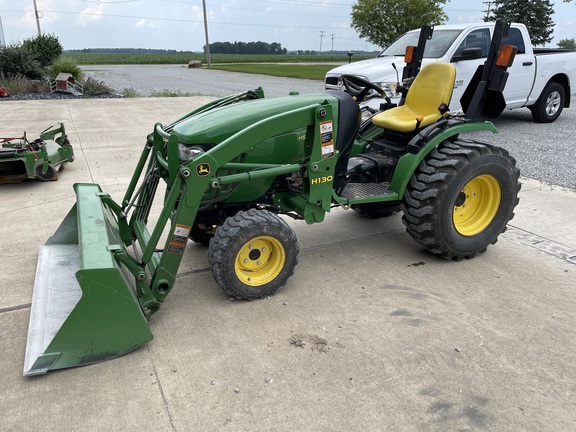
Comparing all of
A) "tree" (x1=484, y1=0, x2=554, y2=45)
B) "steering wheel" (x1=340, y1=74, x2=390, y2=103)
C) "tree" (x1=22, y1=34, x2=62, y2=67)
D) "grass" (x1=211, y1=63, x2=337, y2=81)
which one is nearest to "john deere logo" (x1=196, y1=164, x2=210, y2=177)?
"steering wheel" (x1=340, y1=74, x2=390, y2=103)

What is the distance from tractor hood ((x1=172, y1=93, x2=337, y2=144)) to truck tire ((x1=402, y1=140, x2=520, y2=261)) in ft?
3.10

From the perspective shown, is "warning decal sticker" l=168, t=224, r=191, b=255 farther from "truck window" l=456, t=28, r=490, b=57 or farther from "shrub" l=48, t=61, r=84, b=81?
"shrub" l=48, t=61, r=84, b=81

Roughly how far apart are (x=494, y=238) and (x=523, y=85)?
637 centimetres

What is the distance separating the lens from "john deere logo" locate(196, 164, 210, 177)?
2.88 m

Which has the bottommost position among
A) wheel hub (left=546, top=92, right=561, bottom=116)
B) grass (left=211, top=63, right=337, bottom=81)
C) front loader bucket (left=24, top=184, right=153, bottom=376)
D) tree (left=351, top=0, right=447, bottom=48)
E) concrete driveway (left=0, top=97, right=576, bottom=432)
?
concrete driveway (left=0, top=97, right=576, bottom=432)

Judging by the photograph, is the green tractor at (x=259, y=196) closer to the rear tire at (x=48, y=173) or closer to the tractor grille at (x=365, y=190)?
the tractor grille at (x=365, y=190)

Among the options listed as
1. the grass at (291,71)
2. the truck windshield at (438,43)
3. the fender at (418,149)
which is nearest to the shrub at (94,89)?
the grass at (291,71)

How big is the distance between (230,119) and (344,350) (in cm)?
172

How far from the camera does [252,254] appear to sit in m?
3.28

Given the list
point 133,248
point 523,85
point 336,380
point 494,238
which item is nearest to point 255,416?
point 336,380

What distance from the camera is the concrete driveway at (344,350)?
2.33 m

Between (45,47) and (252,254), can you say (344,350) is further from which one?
(45,47)

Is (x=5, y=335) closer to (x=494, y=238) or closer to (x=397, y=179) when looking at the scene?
(x=397, y=179)

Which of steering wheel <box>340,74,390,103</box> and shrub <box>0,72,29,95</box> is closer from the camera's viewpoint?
steering wheel <box>340,74,390,103</box>
